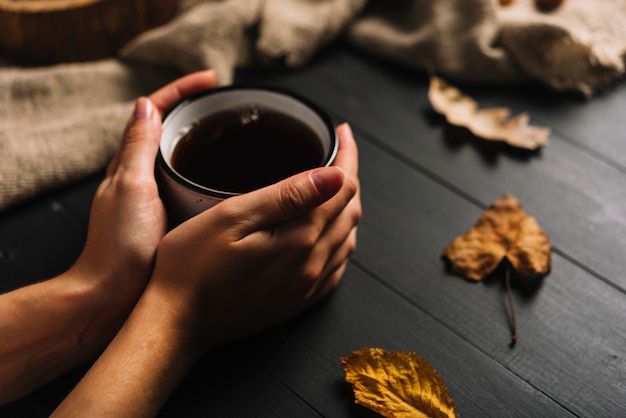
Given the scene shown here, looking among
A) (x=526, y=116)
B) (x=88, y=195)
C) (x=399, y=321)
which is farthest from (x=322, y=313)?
(x=526, y=116)

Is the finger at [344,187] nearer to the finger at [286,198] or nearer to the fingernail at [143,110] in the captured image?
the finger at [286,198]

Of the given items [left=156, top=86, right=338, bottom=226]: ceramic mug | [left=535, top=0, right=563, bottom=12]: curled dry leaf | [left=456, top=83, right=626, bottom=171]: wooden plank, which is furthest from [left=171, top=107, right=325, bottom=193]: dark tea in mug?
[left=535, top=0, right=563, bottom=12]: curled dry leaf

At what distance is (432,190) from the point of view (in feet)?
3.35

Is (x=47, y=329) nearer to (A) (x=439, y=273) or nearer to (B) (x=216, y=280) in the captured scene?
(B) (x=216, y=280)

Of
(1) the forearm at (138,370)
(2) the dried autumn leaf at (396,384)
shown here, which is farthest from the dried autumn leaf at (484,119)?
(1) the forearm at (138,370)

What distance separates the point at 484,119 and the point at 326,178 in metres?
0.57

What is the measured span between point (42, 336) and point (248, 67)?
27.1 inches

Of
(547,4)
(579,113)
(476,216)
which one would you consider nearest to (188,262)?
(476,216)

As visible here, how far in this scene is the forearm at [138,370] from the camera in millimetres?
649

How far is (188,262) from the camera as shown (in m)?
0.71

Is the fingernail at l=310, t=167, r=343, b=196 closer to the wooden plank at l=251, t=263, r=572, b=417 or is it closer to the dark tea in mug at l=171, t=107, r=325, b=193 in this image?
the dark tea in mug at l=171, t=107, r=325, b=193

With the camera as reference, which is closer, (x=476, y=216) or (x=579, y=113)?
(x=476, y=216)

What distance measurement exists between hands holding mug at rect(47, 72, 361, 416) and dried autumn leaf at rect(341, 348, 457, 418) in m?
0.11

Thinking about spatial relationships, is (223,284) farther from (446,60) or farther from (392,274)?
(446,60)
